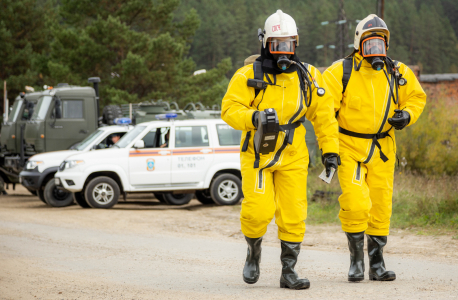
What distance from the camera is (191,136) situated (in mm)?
13086

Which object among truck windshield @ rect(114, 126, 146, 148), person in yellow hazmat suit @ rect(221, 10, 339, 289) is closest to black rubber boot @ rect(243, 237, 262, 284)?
person in yellow hazmat suit @ rect(221, 10, 339, 289)

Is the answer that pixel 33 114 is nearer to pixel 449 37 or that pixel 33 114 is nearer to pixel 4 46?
pixel 4 46

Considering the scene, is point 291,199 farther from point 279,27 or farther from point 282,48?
point 279,27

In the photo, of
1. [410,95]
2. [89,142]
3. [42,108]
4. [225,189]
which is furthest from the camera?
[42,108]

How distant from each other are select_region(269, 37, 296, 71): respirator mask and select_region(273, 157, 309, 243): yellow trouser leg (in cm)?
85

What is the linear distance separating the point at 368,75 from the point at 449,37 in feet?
235

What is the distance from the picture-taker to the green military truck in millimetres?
15172

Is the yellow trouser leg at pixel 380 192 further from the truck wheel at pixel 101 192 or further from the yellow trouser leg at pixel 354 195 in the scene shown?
the truck wheel at pixel 101 192

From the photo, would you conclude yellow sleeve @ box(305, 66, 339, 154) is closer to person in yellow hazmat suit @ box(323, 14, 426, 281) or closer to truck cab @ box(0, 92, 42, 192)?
person in yellow hazmat suit @ box(323, 14, 426, 281)

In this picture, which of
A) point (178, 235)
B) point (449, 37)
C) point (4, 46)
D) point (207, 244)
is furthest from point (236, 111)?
point (449, 37)

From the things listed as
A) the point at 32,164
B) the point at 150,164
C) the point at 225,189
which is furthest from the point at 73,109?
the point at 225,189

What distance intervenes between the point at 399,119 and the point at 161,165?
7972mm

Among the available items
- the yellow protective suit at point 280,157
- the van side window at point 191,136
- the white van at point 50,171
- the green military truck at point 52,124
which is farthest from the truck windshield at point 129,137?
the yellow protective suit at point 280,157

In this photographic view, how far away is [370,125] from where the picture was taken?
5.41m
